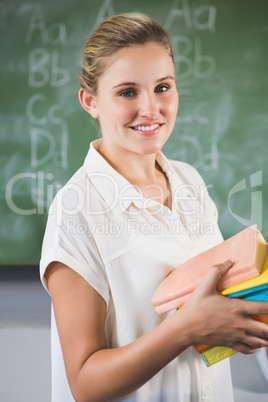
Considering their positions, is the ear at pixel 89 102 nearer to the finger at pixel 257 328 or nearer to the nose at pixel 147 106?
the nose at pixel 147 106

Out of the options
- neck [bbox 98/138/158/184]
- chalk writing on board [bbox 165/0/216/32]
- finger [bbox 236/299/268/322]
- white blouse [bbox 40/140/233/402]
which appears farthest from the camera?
chalk writing on board [bbox 165/0/216/32]

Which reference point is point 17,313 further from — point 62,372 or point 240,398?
point 62,372

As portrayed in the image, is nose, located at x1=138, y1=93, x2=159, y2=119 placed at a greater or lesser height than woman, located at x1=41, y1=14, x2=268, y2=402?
greater

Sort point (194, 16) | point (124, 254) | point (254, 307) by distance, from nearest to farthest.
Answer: point (254, 307), point (124, 254), point (194, 16)

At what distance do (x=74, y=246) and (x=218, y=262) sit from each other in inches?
10.2

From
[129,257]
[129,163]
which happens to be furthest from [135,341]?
[129,163]

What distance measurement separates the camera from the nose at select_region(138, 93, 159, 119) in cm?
89

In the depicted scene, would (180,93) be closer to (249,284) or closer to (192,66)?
(192,66)

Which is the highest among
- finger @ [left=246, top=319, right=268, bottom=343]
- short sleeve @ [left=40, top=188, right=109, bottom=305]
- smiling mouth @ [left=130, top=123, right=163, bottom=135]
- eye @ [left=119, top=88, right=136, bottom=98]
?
eye @ [left=119, top=88, right=136, bottom=98]

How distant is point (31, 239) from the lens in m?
3.70

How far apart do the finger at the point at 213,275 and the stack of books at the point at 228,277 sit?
13mm

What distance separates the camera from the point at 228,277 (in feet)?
2.49

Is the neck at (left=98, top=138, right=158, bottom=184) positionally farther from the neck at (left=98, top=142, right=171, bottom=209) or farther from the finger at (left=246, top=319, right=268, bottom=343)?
the finger at (left=246, top=319, right=268, bottom=343)

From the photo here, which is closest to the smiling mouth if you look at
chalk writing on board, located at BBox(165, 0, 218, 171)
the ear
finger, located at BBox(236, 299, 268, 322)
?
the ear
